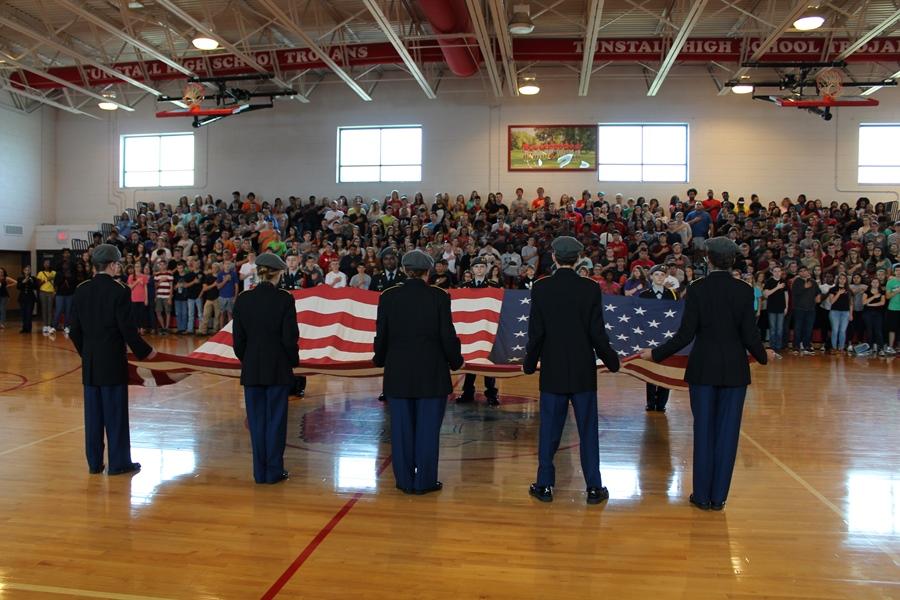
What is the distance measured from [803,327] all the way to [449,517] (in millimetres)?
11000

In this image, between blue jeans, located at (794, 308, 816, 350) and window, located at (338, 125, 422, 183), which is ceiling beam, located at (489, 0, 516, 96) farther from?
blue jeans, located at (794, 308, 816, 350)

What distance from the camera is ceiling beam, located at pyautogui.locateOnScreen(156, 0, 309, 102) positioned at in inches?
468

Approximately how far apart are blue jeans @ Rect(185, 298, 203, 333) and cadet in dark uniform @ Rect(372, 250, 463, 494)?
11.3m

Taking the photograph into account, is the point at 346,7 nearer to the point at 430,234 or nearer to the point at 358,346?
the point at 430,234

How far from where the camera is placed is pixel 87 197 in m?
21.7

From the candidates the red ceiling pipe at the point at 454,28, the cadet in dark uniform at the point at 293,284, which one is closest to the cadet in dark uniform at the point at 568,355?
the cadet in dark uniform at the point at 293,284

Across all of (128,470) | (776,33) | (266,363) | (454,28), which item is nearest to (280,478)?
(266,363)

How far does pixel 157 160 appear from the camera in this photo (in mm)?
21344

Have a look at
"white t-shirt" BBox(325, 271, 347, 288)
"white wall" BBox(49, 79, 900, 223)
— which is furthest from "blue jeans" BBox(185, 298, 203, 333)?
"white wall" BBox(49, 79, 900, 223)

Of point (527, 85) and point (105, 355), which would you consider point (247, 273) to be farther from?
point (105, 355)

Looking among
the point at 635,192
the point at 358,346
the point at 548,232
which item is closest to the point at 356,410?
the point at 358,346

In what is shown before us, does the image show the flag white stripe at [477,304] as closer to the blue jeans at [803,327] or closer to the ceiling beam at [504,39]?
the ceiling beam at [504,39]

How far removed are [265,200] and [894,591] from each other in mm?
19394

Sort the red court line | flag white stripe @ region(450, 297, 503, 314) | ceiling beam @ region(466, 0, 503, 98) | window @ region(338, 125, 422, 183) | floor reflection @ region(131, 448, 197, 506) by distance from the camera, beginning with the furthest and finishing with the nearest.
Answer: window @ region(338, 125, 422, 183)
ceiling beam @ region(466, 0, 503, 98)
flag white stripe @ region(450, 297, 503, 314)
floor reflection @ region(131, 448, 197, 506)
the red court line
